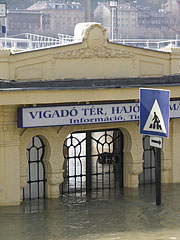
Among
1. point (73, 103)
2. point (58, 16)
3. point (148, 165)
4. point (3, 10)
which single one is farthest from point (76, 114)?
point (58, 16)

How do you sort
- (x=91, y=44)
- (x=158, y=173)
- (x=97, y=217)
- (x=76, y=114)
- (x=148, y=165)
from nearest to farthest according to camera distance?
(x=97, y=217), (x=158, y=173), (x=76, y=114), (x=91, y=44), (x=148, y=165)

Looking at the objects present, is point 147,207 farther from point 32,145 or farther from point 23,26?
point 23,26

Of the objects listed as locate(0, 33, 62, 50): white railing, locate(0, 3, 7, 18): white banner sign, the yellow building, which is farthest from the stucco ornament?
locate(0, 3, 7, 18): white banner sign

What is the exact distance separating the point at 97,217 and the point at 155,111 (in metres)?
3.23

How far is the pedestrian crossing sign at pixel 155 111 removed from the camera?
64.7 feet

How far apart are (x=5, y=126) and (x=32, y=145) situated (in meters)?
1.52

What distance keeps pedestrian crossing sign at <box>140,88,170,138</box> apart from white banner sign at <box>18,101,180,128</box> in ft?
7.13

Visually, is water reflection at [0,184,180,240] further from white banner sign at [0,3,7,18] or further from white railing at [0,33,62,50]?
A: white banner sign at [0,3,7,18]

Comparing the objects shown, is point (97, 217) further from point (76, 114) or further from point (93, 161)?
point (93, 161)

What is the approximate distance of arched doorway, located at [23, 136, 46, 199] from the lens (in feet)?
73.0

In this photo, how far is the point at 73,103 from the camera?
2175 cm

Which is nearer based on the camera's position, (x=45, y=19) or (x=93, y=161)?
(x=93, y=161)

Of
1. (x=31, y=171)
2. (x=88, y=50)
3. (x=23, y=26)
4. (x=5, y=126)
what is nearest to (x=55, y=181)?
(x=31, y=171)

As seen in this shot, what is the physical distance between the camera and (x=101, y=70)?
22.6 meters
